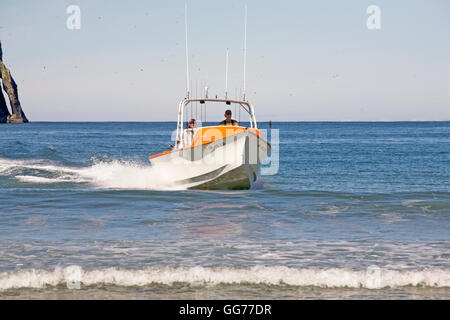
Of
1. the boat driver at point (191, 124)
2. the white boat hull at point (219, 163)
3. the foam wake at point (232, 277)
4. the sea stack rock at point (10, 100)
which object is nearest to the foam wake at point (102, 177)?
the white boat hull at point (219, 163)

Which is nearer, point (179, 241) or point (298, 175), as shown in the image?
point (179, 241)

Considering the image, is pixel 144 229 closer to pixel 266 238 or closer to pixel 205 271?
pixel 266 238

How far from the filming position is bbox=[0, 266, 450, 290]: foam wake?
7406 millimetres

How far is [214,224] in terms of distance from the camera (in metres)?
11.6

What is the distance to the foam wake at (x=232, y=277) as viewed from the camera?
741cm

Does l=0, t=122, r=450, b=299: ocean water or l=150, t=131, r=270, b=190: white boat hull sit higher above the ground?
l=150, t=131, r=270, b=190: white boat hull

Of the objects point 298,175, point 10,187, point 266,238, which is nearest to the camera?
point 266,238

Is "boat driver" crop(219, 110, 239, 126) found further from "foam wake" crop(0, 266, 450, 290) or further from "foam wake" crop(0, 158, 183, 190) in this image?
"foam wake" crop(0, 266, 450, 290)

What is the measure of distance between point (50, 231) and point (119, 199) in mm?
4717

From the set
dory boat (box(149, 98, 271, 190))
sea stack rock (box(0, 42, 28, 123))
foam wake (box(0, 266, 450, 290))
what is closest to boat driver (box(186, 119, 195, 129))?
dory boat (box(149, 98, 271, 190))

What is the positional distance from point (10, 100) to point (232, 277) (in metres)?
185

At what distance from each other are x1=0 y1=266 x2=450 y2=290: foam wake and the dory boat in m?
7.85

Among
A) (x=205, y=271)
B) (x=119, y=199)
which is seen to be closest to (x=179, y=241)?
(x=205, y=271)

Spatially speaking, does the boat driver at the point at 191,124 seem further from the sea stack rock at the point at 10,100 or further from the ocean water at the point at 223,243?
the sea stack rock at the point at 10,100
